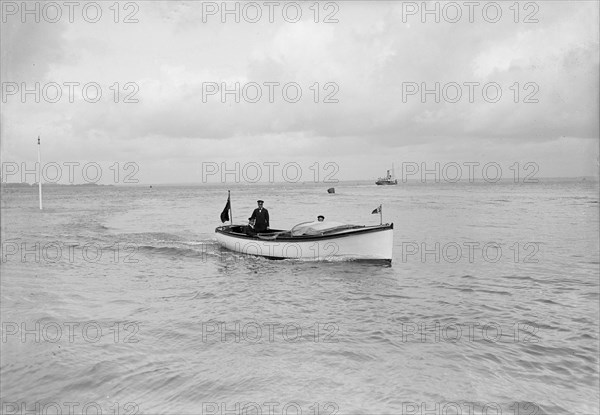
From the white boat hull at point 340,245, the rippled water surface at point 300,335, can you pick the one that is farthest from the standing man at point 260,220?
the rippled water surface at point 300,335

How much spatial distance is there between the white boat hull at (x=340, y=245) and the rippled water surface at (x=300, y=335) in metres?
0.41

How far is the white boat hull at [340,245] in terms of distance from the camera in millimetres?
19047

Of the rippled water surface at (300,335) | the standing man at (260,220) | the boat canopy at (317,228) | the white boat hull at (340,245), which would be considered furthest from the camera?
the standing man at (260,220)

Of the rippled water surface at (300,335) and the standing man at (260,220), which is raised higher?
the standing man at (260,220)

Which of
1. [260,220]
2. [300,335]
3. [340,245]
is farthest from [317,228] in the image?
[300,335]

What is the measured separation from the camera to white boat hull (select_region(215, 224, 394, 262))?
19.0 meters

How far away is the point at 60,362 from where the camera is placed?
347 inches

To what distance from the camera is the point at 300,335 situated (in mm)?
10672

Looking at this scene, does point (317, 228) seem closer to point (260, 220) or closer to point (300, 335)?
point (260, 220)

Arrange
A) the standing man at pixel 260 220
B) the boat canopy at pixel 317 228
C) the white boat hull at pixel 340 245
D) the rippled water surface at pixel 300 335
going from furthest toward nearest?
1. the standing man at pixel 260 220
2. the boat canopy at pixel 317 228
3. the white boat hull at pixel 340 245
4. the rippled water surface at pixel 300 335

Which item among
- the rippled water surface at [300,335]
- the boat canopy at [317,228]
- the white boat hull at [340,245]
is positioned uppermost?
the boat canopy at [317,228]

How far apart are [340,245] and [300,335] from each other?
8.90 m

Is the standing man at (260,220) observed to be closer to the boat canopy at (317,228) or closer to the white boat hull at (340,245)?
the white boat hull at (340,245)

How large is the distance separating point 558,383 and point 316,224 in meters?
12.7
